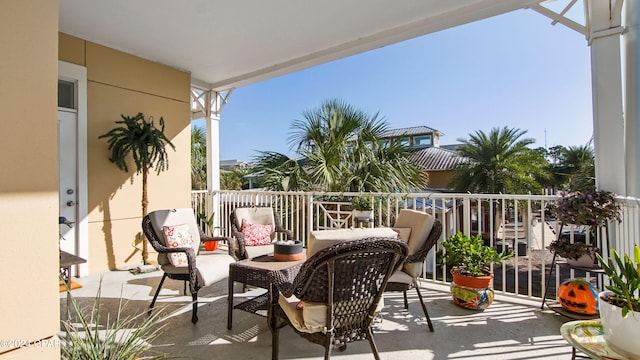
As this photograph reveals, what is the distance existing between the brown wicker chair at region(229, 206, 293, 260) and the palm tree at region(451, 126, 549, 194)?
749 centimetres

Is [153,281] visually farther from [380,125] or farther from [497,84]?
[497,84]

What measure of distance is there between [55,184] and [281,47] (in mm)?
3686

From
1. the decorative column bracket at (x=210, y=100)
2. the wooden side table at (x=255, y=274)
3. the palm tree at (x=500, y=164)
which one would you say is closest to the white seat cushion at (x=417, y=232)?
the wooden side table at (x=255, y=274)

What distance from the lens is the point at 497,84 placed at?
12250mm

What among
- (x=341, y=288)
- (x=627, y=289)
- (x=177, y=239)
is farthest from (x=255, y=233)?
(x=627, y=289)

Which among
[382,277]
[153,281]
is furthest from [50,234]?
[153,281]

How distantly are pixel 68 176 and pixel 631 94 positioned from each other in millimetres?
Result: 5744

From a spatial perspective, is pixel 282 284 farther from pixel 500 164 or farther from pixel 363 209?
pixel 500 164

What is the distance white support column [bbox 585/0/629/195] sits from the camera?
2.61 metres

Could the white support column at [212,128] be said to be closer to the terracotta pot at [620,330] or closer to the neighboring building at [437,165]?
the terracotta pot at [620,330]

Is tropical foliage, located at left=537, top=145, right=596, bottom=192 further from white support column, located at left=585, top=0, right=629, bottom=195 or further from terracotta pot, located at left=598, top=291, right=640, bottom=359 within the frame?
terracotta pot, located at left=598, top=291, right=640, bottom=359

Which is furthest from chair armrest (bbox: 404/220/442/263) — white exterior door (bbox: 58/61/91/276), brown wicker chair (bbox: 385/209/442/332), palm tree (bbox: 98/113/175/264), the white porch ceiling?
white exterior door (bbox: 58/61/91/276)

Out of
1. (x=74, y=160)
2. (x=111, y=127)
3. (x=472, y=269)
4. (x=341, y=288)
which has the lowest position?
(x=472, y=269)

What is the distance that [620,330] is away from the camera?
3.84 feet
